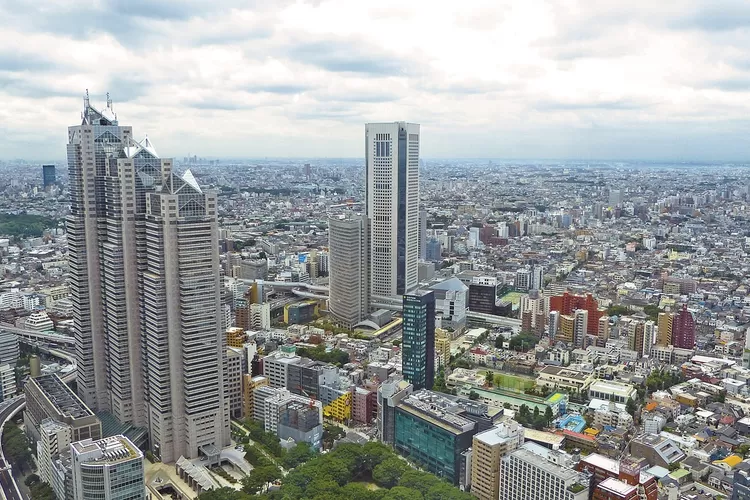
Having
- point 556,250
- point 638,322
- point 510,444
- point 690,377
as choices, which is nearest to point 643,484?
point 510,444

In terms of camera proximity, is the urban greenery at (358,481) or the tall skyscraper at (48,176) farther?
the tall skyscraper at (48,176)

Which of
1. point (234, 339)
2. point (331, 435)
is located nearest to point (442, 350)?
point (234, 339)

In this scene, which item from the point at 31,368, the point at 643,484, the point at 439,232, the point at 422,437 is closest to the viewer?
the point at 643,484

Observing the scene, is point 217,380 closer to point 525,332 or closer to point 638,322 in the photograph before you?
point 525,332

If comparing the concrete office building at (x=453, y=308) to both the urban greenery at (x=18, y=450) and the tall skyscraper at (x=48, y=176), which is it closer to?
the urban greenery at (x=18, y=450)

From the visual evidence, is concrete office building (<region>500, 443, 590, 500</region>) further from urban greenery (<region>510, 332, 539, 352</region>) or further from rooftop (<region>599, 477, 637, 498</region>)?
urban greenery (<region>510, 332, 539, 352</region>)

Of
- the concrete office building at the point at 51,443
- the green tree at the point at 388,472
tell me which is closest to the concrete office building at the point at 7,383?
the concrete office building at the point at 51,443
